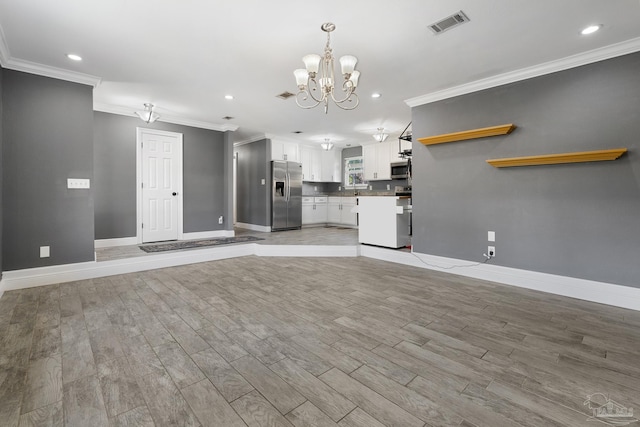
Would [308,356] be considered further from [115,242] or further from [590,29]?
[115,242]

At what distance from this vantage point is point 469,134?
12.0ft

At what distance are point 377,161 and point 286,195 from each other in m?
2.59

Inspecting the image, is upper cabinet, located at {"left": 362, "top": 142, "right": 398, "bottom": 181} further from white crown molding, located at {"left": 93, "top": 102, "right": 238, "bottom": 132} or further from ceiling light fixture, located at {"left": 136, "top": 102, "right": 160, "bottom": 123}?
ceiling light fixture, located at {"left": 136, "top": 102, "right": 160, "bottom": 123}

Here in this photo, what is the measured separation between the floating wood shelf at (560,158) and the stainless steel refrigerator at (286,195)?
4859 mm

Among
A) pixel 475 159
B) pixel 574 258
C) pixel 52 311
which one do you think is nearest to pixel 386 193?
pixel 475 159

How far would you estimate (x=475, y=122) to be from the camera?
3.72 meters

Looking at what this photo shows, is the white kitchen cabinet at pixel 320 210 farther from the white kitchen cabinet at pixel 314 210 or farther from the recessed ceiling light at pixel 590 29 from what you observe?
the recessed ceiling light at pixel 590 29

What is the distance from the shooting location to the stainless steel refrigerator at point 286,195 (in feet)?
23.2

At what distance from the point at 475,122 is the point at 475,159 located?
0.49 metres

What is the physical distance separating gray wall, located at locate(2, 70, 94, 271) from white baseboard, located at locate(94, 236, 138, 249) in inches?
52.9

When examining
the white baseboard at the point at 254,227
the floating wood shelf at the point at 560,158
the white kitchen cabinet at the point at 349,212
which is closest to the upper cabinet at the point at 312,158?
the white kitchen cabinet at the point at 349,212

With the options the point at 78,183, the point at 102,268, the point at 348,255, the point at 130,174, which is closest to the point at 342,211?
the point at 348,255

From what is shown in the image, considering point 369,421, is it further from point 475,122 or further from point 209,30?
point 475,122

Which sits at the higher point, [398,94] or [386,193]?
[398,94]
